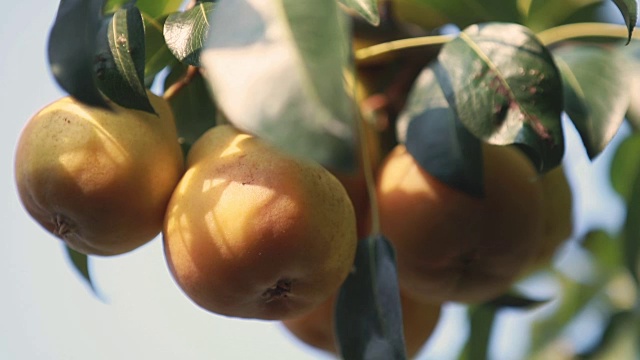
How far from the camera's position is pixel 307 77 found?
590 mm

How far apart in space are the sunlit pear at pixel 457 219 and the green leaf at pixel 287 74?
413 millimetres

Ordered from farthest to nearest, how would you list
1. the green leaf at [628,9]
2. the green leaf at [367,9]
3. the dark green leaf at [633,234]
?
1. the dark green leaf at [633,234]
2. the green leaf at [628,9]
3. the green leaf at [367,9]

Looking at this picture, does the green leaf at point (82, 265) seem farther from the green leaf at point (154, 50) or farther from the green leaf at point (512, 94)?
the green leaf at point (512, 94)

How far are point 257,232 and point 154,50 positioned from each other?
299 mm

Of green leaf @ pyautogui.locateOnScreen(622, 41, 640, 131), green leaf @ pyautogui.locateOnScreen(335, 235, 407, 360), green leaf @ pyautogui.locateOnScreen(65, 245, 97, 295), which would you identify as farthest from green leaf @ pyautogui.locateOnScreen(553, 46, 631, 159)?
green leaf @ pyautogui.locateOnScreen(65, 245, 97, 295)

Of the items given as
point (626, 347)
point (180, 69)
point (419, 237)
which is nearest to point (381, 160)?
point (419, 237)

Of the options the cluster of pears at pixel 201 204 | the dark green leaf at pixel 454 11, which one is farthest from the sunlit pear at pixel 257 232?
the dark green leaf at pixel 454 11

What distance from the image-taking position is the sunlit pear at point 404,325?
1200 millimetres

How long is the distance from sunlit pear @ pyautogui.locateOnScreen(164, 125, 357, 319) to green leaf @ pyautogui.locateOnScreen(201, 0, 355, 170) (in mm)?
236

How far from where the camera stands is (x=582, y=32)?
1206 millimetres

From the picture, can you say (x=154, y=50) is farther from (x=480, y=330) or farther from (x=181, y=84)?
(x=480, y=330)

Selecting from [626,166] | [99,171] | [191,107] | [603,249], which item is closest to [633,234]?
[626,166]

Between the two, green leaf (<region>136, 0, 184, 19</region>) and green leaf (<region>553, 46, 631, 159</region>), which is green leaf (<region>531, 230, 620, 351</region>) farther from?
green leaf (<region>136, 0, 184, 19</region>)

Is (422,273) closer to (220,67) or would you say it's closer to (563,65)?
(563,65)
